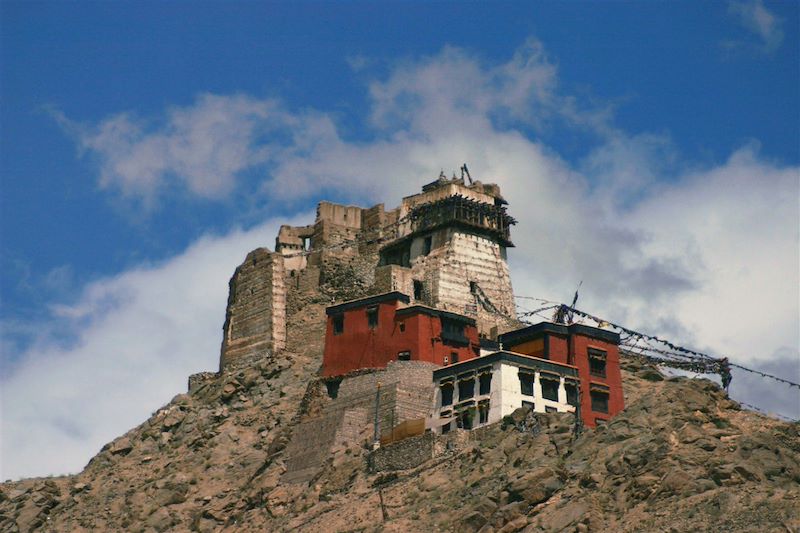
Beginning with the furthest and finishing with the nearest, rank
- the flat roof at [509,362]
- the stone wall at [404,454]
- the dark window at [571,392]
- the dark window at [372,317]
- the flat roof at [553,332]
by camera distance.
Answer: the dark window at [372,317] → the flat roof at [553,332] → the dark window at [571,392] → the flat roof at [509,362] → the stone wall at [404,454]

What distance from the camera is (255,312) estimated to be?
11275 cm

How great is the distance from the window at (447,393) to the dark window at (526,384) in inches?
176

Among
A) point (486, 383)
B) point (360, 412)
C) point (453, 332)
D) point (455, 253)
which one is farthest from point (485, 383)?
point (455, 253)

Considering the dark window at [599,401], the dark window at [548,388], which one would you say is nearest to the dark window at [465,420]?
the dark window at [548,388]

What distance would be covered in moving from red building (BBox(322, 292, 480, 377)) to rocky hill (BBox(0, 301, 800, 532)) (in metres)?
3.75

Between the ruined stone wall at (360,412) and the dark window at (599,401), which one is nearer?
the ruined stone wall at (360,412)

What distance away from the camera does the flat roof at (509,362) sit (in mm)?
93250

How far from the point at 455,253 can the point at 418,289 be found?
3908mm

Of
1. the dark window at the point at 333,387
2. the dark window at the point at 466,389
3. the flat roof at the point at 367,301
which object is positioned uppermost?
the flat roof at the point at 367,301

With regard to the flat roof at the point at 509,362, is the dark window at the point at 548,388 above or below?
below

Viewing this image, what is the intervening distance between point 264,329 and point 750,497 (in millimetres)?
47636

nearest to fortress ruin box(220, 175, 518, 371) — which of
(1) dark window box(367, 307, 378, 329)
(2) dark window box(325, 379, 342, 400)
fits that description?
(1) dark window box(367, 307, 378, 329)

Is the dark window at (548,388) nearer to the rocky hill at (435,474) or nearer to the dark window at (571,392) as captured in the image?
the dark window at (571,392)

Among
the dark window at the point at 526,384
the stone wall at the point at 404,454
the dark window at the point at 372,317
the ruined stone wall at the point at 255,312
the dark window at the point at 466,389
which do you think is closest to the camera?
the stone wall at the point at 404,454
